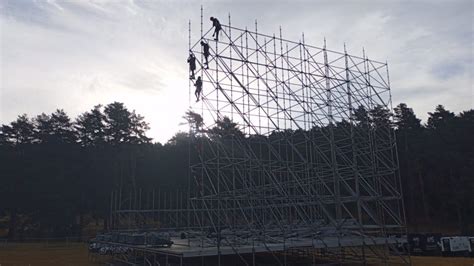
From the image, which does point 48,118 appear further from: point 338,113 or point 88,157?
point 338,113

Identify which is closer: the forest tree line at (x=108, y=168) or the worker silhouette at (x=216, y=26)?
the worker silhouette at (x=216, y=26)

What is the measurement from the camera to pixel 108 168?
33.8 meters

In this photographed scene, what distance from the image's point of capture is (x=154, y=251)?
12.4m

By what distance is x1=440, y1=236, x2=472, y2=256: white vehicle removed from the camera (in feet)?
62.0

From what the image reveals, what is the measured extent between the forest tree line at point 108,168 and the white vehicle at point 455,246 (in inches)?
428

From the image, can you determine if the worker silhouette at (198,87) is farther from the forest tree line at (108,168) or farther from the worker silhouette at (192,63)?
the forest tree line at (108,168)

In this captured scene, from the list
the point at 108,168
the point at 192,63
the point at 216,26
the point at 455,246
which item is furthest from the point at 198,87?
the point at 108,168

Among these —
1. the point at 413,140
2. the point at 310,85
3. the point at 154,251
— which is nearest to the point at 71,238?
the point at 154,251

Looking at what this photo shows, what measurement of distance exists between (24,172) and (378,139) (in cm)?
2671

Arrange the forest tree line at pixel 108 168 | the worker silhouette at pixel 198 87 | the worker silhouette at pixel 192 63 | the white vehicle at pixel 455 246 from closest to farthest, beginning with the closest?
the worker silhouette at pixel 198 87
the worker silhouette at pixel 192 63
the white vehicle at pixel 455 246
the forest tree line at pixel 108 168

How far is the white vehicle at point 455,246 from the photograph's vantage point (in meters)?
18.9

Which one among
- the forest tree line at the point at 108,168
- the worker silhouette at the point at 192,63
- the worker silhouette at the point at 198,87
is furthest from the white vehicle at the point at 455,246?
the worker silhouette at the point at 192,63

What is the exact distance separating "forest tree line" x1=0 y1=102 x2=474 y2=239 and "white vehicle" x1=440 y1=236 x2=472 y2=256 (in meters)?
10.9

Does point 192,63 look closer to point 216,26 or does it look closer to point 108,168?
point 216,26
